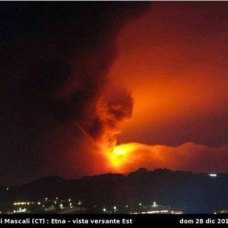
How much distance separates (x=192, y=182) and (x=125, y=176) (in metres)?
0.41

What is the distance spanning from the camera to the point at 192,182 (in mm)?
3750

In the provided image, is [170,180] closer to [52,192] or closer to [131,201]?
[131,201]

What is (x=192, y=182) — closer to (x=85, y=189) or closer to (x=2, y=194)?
(x=85, y=189)

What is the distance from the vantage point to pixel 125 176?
12.4 feet

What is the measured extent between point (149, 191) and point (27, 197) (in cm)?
74

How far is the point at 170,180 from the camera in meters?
3.75

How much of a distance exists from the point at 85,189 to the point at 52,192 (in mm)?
202
